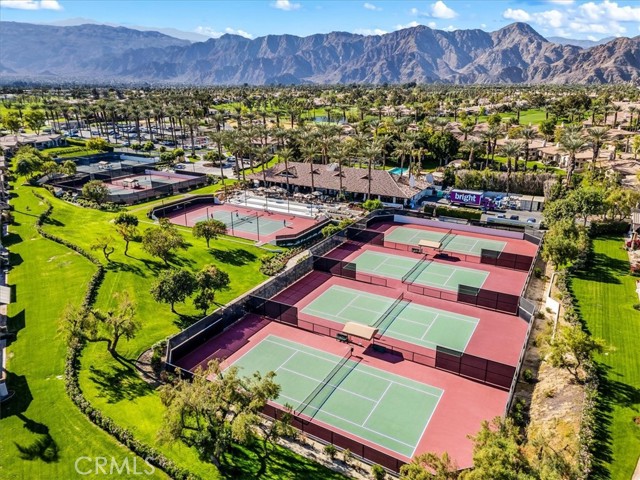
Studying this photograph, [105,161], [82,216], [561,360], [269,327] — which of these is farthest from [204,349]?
[105,161]

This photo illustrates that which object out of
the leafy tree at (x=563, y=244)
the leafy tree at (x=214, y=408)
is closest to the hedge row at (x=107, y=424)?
the leafy tree at (x=214, y=408)

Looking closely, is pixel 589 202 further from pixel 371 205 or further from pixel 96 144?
pixel 96 144

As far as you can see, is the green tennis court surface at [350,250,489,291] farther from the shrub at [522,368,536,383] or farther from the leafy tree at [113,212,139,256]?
the leafy tree at [113,212,139,256]

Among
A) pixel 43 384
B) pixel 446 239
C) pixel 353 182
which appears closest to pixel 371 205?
pixel 353 182

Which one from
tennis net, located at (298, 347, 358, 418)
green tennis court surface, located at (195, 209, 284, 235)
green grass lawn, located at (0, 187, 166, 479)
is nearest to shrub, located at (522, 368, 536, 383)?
tennis net, located at (298, 347, 358, 418)

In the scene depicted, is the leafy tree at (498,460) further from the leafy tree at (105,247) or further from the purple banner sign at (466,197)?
the purple banner sign at (466,197)
